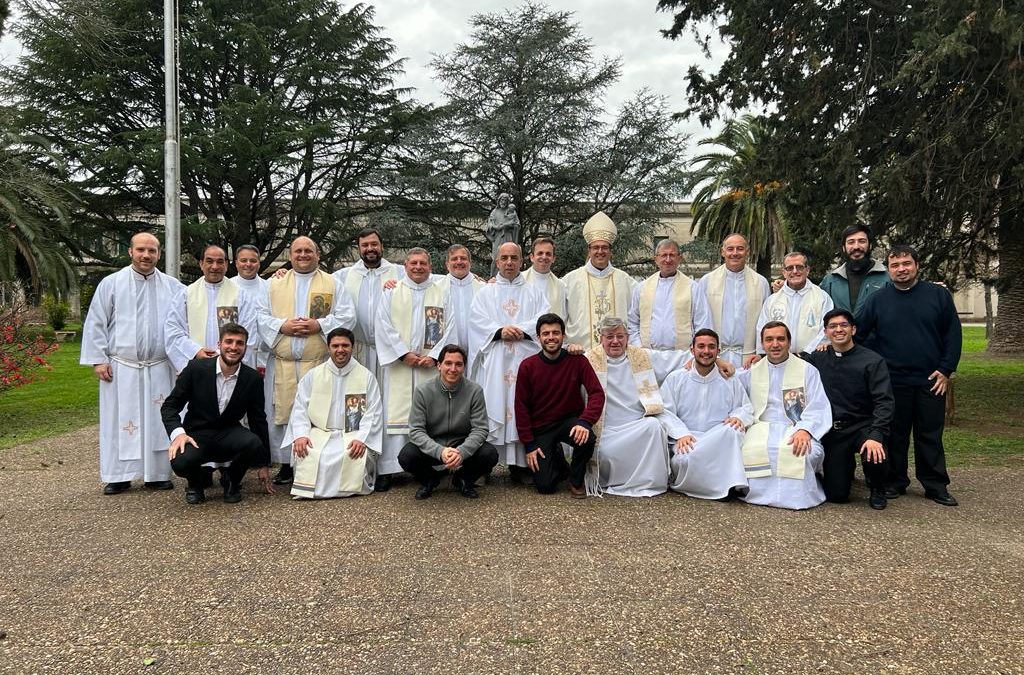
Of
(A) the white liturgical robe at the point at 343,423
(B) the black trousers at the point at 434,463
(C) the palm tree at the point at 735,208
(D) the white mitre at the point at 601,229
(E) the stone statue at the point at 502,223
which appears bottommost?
(B) the black trousers at the point at 434,463

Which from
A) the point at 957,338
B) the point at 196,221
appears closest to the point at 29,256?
the point at 196,221

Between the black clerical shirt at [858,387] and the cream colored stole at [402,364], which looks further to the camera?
the cream colored stole at [402,364]

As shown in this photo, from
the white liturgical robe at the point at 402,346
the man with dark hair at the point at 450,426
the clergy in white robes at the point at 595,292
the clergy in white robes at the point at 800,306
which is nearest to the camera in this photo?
the man with dark hair at the point at 450,426

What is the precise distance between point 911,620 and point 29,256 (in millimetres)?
21973

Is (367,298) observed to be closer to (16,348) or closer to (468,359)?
(468,359)

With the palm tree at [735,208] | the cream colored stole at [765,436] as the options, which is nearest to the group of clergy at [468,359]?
the cream colored stole at [765,436]

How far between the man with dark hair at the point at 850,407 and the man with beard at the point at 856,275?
55 cm

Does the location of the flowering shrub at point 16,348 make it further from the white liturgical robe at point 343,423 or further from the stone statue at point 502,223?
the stone statue at point 502,223

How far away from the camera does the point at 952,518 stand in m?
4.83

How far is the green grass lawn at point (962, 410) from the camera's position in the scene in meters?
7.66

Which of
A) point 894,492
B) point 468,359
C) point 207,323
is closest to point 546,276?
point 468,359

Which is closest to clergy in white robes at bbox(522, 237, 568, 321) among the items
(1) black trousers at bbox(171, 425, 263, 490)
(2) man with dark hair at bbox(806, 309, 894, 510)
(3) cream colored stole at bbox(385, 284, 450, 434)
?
(3) cream colored stole at bbox(385, 284, 450, 434)

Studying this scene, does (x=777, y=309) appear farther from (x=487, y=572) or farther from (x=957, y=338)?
(x=487, y=572)

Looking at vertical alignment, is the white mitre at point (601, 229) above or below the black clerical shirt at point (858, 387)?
above
